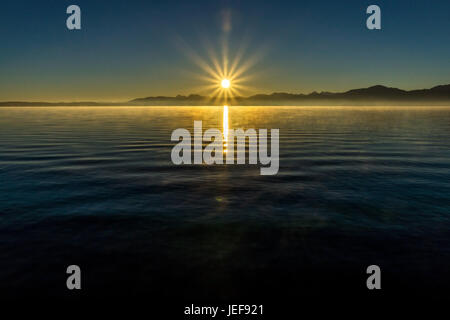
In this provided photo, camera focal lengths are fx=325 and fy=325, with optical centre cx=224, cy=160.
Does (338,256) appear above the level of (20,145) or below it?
below

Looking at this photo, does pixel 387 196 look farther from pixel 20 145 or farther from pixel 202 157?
pixel 20 145

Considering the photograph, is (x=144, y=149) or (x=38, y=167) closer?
(x=38, y=167)

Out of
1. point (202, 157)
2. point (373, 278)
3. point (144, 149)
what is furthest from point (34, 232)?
point (144, 149)

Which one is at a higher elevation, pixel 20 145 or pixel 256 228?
pixel 20 145

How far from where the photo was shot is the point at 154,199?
51.4 feet

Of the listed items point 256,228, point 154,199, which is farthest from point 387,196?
point 154,199

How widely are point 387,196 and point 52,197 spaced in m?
16.5

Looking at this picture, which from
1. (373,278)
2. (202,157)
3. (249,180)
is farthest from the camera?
(202,157)

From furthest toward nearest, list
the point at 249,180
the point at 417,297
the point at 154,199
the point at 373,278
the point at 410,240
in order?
the point at 249,180
the point at 154,199
the point at 410,240
the point at 373,278
the point at 417,297

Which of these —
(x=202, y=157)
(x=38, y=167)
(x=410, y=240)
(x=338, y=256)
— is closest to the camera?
(x=338, y=256)

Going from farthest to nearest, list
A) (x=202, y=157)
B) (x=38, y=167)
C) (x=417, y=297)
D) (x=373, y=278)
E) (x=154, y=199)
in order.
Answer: (x=202, y=157), (x=38, y=167), (x=154, y=199), (x=373, y=278), (x=417, y=297)

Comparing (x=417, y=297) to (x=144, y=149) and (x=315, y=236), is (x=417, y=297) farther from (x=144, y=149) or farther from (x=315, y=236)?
(x=144, y=149)

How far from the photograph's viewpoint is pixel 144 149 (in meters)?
33.8

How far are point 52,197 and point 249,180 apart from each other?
10749mm
